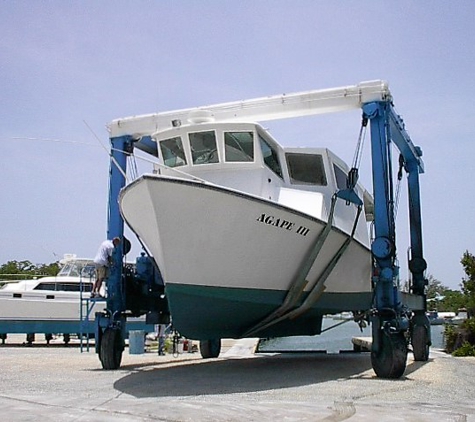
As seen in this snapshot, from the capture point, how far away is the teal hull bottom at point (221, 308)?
9.62 meters

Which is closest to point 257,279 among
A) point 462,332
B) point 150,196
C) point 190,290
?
point 190,290

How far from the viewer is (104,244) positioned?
11820mm

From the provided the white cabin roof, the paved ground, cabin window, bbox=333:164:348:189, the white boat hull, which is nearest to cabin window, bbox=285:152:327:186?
cabin window, bbox=333:164:348:189

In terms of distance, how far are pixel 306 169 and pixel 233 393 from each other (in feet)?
16.1

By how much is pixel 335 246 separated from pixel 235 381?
2838 mm

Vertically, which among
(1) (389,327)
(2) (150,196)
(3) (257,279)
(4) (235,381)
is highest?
(2) (150,196)

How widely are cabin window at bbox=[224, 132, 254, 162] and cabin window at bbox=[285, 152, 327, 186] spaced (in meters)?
1.11

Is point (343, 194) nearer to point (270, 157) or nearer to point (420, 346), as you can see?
point (270, 157)

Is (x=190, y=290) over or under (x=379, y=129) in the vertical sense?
under

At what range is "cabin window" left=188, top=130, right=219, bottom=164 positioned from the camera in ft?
35.3

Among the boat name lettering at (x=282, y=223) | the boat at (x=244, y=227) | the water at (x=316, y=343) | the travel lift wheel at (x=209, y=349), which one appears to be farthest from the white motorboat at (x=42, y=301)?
the boat name lettering at (x=282, y=223)

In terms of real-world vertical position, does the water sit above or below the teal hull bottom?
below

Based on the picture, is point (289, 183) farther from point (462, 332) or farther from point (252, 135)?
point (462, 332)

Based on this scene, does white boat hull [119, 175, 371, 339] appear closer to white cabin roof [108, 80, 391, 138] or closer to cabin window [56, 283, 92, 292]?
white cabin roof [108, 80, 391, 138]
